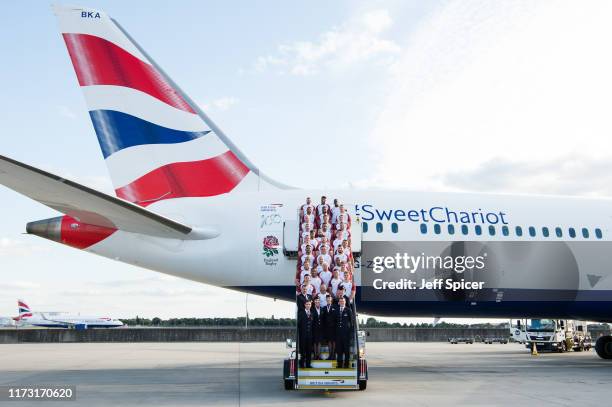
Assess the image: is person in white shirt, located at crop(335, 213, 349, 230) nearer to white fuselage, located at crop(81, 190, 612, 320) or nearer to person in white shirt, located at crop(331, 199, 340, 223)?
person in white shirt, located at crop(331, 199, 340, 223)

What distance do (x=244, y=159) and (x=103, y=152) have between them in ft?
14.0


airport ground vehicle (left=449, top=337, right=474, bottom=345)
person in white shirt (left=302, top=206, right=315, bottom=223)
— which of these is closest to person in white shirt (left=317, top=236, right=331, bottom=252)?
person in white shirt (left=302, top=206, right=315, bottom=223)

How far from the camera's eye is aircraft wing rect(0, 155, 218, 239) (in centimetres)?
1312

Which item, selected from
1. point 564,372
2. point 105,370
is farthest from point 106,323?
point 564,372

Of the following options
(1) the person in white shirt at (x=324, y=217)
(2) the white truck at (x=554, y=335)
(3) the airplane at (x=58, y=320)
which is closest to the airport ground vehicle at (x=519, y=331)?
(2) the white truck at (x=554, y=335)

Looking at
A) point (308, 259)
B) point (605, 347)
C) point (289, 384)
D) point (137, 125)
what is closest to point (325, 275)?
point (308, 259)

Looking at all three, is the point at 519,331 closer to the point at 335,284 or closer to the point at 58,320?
the point at 335,284

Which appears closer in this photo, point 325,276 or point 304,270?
point 325,276

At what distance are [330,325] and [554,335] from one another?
20.3 meters

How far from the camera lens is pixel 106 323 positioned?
8988 centimetres

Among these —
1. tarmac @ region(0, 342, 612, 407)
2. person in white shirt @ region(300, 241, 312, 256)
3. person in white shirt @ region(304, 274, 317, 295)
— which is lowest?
tarmac @ region(0, 342, 612, 407)

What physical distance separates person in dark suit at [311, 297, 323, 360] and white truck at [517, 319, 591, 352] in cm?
1962

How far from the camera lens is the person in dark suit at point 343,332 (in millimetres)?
12508

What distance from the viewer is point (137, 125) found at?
1880cm
